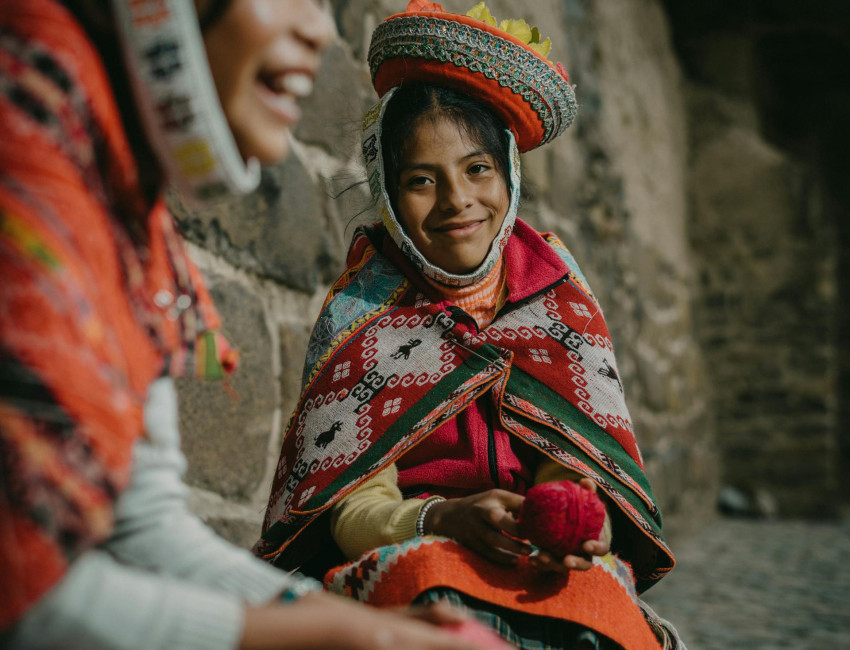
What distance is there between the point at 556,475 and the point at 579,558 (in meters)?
0.30

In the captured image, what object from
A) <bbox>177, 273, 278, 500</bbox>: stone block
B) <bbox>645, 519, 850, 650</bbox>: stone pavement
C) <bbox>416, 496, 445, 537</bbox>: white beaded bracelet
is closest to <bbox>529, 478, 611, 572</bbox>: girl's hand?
<bbox>416, 496, 445, 537</bbox>: white beaded bracelet

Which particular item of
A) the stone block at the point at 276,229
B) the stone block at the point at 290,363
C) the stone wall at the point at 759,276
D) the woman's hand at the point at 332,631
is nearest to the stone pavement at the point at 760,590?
the stone wall at the point at 759,276

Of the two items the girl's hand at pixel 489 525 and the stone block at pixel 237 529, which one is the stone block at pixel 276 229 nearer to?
the stone block at pixel 237 529

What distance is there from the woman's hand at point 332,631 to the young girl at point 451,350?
57 centimetres

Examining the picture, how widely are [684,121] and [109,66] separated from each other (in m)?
6.57

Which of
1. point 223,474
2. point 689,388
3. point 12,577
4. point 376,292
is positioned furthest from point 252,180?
point 689,388

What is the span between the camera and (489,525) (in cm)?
123

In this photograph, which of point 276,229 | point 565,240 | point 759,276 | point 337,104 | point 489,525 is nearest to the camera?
point 489,525

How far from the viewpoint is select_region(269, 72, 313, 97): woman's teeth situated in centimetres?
83

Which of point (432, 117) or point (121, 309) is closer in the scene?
point (121, 309)

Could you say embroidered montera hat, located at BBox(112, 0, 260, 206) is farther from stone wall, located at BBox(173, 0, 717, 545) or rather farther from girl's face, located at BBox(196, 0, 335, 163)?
stone wall, located at BBox(173, 0, 717, 545)

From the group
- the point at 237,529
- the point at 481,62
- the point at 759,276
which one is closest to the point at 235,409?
the point at 237,529

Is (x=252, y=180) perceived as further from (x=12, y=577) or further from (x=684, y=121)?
(x=684, y=121)

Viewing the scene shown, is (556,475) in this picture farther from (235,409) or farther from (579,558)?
(235,409)
